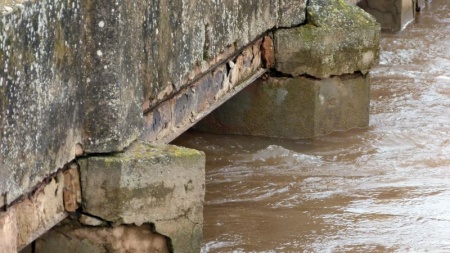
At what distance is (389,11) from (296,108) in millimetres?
4155

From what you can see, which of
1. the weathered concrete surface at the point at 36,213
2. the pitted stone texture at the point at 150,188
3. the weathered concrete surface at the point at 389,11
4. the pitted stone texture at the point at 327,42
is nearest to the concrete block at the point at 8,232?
the weathered concrete surface at the point at 36,213

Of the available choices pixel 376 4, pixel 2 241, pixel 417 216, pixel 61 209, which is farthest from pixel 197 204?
A: pixel 376 4

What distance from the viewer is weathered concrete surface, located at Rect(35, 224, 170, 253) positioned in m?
4.80

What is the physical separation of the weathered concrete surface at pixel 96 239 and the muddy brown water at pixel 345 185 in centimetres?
66

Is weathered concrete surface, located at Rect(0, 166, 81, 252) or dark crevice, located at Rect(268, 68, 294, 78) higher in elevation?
dark crevice, located at Rect(268, 68, 294, 78)

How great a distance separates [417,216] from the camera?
593 centimetres

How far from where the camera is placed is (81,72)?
4566 millimetres

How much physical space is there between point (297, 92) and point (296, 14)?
1.82 ft

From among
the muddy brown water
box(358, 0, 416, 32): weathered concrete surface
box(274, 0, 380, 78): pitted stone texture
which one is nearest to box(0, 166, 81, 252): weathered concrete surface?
the muddy brown water

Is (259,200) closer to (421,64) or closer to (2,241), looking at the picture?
(2,241)

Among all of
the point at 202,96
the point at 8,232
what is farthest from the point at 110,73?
the point at 202,96

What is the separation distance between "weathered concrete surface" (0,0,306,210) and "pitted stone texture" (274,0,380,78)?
1.53 meters

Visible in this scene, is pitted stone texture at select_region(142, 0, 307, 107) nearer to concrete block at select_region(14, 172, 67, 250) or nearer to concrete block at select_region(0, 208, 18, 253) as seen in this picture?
concrete block at select_region(14, 172, 67, 250)

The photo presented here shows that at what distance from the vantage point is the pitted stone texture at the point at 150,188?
468 centimetres
